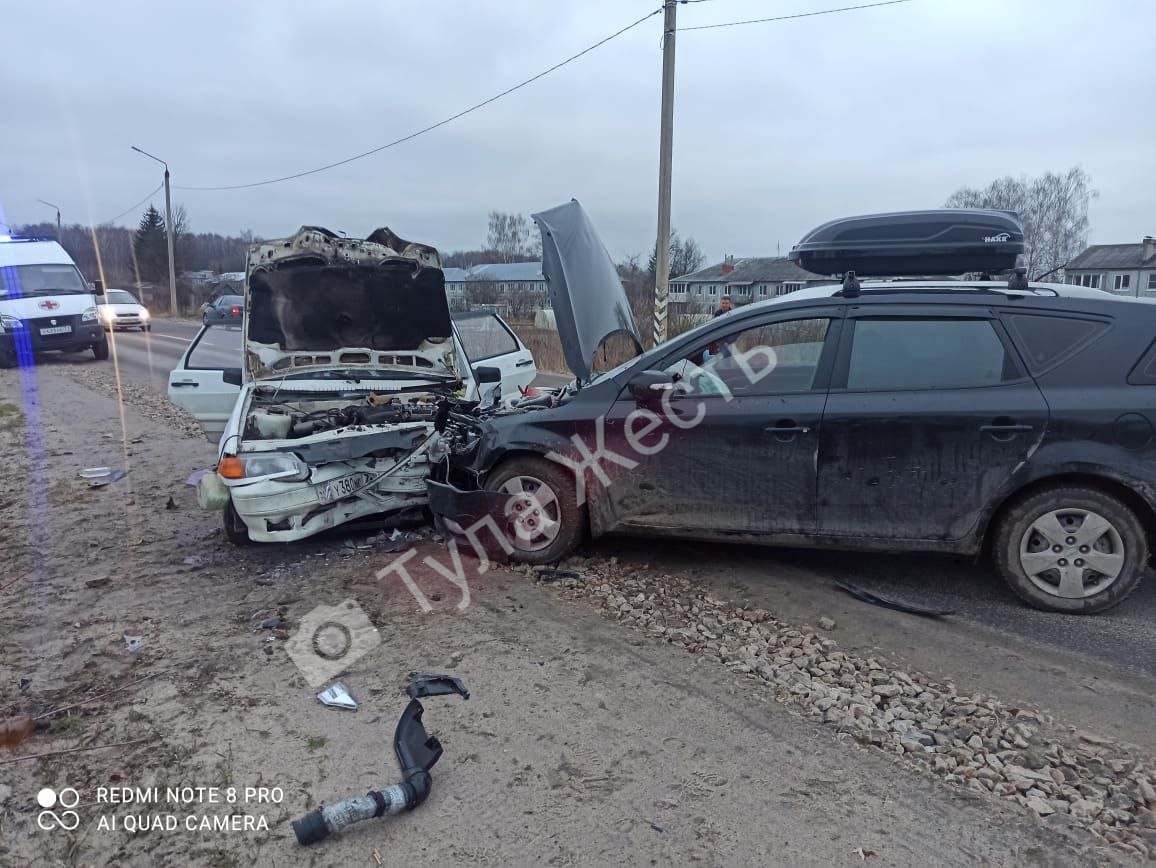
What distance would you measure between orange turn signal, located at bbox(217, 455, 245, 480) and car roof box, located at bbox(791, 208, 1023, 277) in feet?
12.5

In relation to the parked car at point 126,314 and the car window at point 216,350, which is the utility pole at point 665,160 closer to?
the car window at point 216,350

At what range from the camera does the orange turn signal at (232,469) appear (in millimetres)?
4488

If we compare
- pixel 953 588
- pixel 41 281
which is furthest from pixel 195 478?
pixel 41 281

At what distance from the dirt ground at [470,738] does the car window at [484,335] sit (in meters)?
4.04

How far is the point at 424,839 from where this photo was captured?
2.39m

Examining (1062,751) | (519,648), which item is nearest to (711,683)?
(519,648)

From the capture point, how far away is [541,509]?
14.9ft

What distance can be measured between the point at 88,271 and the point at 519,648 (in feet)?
215

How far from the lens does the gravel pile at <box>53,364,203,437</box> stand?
9.95 meters

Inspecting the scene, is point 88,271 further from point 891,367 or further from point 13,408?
point 891,367

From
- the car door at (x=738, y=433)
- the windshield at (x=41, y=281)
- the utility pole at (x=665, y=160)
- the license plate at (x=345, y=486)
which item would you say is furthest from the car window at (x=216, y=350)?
the windshield at (x=41, y=281)

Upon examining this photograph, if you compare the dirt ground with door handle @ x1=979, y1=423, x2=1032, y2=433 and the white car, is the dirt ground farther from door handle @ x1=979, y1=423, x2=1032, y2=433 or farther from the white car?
door handle @ x1=979, y1=423, x2=1032, y2=433
